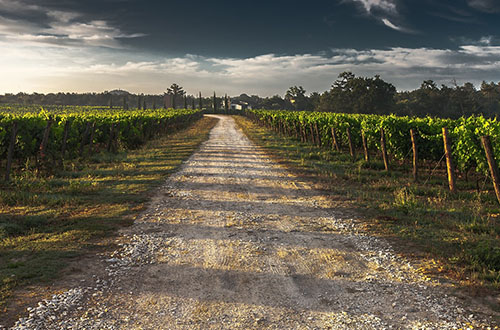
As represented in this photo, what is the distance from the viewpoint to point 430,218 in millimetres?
7785

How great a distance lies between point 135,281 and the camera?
4.80m

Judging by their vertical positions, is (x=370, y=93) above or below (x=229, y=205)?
above

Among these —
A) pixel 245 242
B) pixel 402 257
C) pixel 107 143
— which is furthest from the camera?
pixel 107 143

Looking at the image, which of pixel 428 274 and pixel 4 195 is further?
pixel 4 195

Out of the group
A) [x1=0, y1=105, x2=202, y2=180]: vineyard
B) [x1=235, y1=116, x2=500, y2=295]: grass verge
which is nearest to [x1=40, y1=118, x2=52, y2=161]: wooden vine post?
[x1=0, y1=105, x2=202, y2=180]: vineyard

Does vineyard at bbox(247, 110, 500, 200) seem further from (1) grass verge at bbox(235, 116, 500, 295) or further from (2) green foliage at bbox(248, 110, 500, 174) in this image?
(1) grass verge at bbox(235, 116, 500, 295)

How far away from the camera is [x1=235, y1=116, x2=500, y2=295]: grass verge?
5.36 meters

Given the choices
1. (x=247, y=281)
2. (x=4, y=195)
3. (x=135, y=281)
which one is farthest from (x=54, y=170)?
(x=247, y=281)

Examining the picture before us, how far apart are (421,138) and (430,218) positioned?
7.70 metres

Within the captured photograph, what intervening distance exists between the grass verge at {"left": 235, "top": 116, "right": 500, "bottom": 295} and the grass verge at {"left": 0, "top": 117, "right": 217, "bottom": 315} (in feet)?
17.8

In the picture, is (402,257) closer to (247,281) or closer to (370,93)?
(247,281)

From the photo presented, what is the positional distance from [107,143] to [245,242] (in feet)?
53.4

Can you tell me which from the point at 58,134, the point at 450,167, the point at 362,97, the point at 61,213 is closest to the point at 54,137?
the point at 58,134

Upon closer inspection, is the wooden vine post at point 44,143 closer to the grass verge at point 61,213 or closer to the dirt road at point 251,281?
the grass verge at point 61,213
